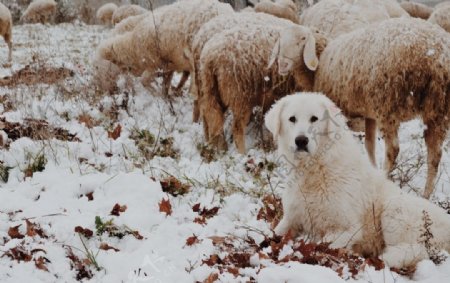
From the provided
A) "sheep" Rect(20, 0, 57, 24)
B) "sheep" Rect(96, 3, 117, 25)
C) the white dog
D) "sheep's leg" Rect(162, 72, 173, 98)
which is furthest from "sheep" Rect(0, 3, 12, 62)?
the white dog

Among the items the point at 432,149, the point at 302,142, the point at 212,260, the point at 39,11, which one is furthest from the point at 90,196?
the point at 39,11

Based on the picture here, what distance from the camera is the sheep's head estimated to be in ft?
18.6

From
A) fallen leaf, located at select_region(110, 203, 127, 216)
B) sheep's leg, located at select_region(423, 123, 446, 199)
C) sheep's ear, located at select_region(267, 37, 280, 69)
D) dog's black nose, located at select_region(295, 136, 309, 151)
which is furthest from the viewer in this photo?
sheep's ear, located at select_region(267, 37, 280, 69)

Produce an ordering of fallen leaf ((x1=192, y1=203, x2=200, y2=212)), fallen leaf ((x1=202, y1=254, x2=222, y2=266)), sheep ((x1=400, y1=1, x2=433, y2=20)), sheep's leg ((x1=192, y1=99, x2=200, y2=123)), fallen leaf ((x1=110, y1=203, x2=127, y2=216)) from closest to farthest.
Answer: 1. fallen leaf ((x1=202, y1=254, x2=222, y2=266))
2. fallen leaf ((x1=110, y1=203, x2=127, y2=216))
3. fallen leaf ((x1=192, y1=203, x2=200, y2=212))
4. sheep's leg ((x1=192, y1=99, x2=200, y2=123))
5. sheep ((x1=400, y1=1, x2=433, y2=20))

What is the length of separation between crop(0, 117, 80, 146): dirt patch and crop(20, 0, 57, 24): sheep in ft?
50.5

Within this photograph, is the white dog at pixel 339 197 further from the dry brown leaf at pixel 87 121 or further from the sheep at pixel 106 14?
the sheep at pixel 106 14

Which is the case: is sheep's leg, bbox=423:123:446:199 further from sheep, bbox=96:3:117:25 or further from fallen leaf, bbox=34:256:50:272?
sheep, bbox=96:3:117:25

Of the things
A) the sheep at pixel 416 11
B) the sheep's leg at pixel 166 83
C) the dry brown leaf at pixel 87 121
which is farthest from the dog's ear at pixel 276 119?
the sheep at pixel 416 11

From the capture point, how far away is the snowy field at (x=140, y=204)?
306cm

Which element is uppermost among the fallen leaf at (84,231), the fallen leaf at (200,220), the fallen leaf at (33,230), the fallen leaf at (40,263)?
the fallen leaf at (40,263)

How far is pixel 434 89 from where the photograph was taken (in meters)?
4.67

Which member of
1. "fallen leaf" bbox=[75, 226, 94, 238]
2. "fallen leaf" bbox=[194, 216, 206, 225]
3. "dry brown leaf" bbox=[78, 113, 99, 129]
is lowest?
"dry brown leaf" bbox=[78, 113, 99, 129]

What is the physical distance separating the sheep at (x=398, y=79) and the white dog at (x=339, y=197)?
4.06 ft

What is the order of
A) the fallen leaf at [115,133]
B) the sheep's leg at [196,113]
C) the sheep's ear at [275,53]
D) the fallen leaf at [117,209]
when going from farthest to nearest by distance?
the sheep's leg at [196,113] → the sheep's ear at [275,53] → the fallen leaf at [115,133] → the fallen leaf at [117,209]
